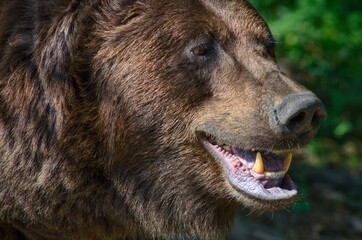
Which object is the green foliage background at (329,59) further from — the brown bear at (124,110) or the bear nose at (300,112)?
the bear nose at (300,112)

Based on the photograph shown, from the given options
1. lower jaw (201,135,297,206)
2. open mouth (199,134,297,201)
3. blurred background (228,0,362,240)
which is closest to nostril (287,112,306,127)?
open mouth (199,134,297,201)

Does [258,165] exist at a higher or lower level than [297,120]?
lower

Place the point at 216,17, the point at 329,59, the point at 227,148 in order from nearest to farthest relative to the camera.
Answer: the point at 227,148 < the point at 216,17 < the point at 329,59

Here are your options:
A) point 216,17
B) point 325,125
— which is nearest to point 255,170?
point 216,17

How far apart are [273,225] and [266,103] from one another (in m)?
3.11

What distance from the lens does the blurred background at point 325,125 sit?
23.4ft

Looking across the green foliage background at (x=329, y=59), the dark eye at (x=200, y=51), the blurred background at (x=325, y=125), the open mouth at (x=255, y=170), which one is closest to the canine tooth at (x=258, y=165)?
the open mouth at (x=255, y=170)

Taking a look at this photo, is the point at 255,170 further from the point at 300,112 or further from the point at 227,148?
the point at 300,112

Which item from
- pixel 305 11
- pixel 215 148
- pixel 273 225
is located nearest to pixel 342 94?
pixel 305 11

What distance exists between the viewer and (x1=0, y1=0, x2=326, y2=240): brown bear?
4305 mm

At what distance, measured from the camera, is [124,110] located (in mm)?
4355

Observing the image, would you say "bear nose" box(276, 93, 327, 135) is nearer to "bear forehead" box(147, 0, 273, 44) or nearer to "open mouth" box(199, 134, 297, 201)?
"open mouth" box(199, 134, 297, 201)

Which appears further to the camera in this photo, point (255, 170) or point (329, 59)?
point (329, 59)

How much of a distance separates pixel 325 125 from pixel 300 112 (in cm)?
342
